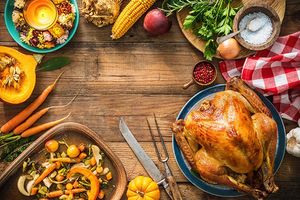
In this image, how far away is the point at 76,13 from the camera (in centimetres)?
301

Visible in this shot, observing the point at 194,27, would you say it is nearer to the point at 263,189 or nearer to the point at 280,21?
the point at 280,21

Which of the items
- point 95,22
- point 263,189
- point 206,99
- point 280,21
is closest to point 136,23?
point 95,22

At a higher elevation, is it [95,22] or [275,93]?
[95,22]

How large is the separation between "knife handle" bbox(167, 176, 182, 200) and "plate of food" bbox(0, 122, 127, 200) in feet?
0.86

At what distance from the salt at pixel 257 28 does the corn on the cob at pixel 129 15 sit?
1.73 feet

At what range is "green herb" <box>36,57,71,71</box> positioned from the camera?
3.05 m

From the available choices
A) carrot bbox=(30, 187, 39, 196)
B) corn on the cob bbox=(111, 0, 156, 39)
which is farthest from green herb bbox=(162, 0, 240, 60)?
carrot bbox=(30, 187, 39, 196)

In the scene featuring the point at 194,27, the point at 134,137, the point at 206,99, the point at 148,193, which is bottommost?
the point at 148,193

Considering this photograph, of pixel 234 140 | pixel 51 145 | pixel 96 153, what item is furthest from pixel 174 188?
pixel 51 145

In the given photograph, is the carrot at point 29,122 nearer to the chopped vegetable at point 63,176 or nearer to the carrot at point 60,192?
the chopped vegetable at point 63,176

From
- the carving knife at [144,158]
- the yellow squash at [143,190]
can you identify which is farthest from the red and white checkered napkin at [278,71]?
the yellow squash at [143,190]

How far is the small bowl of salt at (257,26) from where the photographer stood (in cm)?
289

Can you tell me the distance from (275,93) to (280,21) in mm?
400

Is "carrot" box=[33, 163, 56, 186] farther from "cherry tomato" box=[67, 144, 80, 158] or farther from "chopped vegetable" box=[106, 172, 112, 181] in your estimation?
"chopped vegetable" box=[106, 172, 112, 181]
